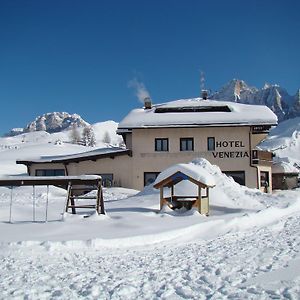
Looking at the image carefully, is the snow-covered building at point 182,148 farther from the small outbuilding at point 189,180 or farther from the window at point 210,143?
the small outbuilding at point 189,180

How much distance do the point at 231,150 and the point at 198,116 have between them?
11.5 ft

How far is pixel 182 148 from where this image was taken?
100.0ft

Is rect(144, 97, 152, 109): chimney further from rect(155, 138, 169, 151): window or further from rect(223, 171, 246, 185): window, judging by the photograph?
rect(223, 171, 246, 185): window

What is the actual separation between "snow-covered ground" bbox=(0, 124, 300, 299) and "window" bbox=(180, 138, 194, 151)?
15.7 m

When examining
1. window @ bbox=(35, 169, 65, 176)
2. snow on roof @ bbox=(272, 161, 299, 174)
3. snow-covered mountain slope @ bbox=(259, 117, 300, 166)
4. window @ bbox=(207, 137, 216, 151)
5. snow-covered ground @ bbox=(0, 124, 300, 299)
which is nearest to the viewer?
snow-covered ground @ bbox=(0, 124, 300, 299)

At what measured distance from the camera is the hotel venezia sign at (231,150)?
29.9 m

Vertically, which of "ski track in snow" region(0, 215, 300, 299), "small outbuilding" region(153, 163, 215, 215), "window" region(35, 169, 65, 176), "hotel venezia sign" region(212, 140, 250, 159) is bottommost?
"ski track in snow" region(0, 215, 300, 299)

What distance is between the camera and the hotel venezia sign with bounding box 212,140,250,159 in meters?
29.9

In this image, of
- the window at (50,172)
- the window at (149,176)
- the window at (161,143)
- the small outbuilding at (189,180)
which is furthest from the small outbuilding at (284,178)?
the small outbuilding at (189,180)

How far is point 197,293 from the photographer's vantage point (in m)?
5.69

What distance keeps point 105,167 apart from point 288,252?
2316 cm

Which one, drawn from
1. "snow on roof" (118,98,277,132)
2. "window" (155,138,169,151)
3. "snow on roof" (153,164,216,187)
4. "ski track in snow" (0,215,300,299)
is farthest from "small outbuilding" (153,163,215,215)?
"window" (155,138,169,151)

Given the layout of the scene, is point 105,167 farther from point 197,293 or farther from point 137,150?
point 197,293

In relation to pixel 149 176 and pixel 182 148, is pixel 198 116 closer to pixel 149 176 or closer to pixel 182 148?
pixel 182 148
